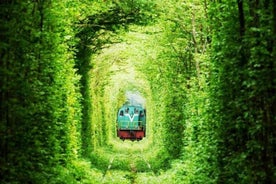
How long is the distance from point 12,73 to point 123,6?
13563 mm

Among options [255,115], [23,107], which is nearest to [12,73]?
[23,107]

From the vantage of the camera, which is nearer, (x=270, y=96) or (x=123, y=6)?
(x=270, y=96)

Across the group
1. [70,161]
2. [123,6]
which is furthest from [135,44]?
[70,161]

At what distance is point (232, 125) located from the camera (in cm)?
1132

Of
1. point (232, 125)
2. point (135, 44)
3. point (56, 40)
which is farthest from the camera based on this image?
point (135, 44)

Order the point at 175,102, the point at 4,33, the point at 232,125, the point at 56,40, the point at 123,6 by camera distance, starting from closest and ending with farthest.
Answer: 1. the point at 4,33
2. the point at 232,125
3. the point at 56,40
4. the point at 123,6
5. the point at 175,102

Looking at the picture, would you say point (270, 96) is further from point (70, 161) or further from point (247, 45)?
point (70, 161)

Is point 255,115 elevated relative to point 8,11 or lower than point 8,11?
lower

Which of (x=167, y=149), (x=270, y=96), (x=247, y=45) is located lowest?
(x=167, y=149)

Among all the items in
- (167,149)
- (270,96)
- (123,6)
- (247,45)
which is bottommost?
(167,149)

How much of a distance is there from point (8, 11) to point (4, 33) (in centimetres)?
58

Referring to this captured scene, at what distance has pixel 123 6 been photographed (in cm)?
2238

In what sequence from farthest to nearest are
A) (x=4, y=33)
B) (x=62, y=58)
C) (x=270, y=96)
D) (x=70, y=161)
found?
(x=70, y=161), (x=62, y=58), (x=4, y=33), (x=270, y=96)

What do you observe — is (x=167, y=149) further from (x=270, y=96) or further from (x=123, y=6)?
(x=270, y=96)
